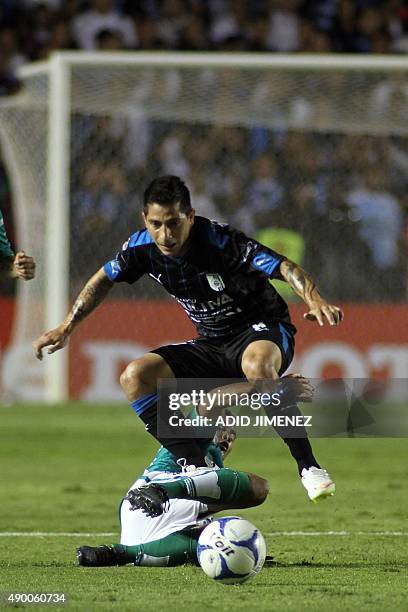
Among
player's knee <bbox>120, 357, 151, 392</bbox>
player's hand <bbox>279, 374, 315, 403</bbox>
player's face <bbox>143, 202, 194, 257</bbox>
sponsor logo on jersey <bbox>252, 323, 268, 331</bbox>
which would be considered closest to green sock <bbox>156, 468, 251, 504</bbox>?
player's hand <bbox>279, 374, 315, 403</bbox>

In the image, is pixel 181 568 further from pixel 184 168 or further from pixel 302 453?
pixel 184 168

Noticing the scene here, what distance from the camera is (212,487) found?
651cm

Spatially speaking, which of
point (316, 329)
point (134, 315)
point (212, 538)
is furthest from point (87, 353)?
point (212, 538)

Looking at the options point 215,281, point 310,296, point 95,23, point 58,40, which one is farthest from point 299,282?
point 95,23

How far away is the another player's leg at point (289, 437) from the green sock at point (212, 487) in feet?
1.01

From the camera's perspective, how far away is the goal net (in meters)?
15.6

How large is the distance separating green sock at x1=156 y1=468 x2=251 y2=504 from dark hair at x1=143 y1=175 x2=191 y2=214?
1.38 meters

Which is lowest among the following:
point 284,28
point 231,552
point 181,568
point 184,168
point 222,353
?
point 181,568

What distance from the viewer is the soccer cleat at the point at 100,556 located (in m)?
6.56

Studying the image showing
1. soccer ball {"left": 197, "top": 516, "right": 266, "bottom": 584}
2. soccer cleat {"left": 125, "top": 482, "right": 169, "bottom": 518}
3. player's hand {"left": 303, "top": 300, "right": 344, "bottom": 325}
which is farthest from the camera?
soccer cleat {"left": 125, "top": 482, "right": 169, "bottom": 518}

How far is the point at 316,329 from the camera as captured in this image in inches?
629

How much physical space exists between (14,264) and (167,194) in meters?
1.16

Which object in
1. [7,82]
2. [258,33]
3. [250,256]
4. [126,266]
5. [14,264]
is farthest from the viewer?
[258,33]

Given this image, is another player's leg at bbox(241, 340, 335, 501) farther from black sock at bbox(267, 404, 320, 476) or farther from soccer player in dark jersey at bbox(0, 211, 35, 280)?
soccer player in dark jersey at bbox(0, 211, 35, 280)
